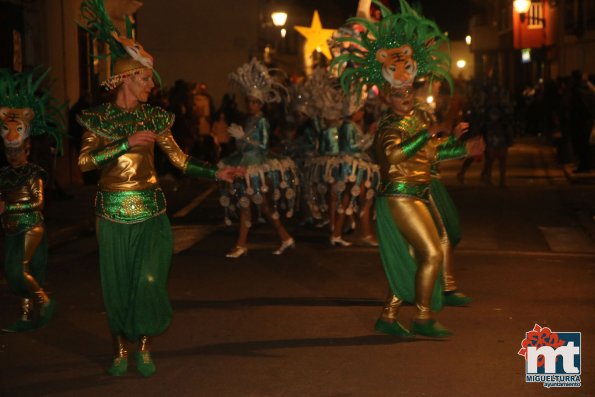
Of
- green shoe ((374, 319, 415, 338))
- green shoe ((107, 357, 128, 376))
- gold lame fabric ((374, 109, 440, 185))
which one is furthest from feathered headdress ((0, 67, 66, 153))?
green shoe ((374, 319, 415, 338))

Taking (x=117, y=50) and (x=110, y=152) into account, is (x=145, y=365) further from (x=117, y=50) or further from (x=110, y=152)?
(x=117, y=50)

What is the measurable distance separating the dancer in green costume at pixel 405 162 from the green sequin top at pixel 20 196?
2.64 m

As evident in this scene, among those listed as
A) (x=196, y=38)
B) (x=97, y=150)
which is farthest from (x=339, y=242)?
(x=196, y=38)

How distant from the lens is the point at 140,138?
666cm

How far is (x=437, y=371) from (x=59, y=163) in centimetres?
1455

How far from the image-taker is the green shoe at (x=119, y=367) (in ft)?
22.8

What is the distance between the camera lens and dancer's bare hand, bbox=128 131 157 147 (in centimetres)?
667

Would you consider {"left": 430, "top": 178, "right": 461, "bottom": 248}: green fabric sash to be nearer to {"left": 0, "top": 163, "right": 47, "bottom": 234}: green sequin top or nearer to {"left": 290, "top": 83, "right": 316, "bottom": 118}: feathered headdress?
{"left": 0, "top": 163, "right": 47, "bottom": 234}: green sequin top

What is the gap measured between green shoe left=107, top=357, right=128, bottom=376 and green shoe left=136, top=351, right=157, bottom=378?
89 mm

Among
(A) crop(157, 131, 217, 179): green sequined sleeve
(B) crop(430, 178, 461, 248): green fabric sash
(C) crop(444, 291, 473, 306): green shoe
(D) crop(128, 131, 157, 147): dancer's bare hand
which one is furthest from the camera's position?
(B) crop(430, 178, 461, 248): green fabric sash

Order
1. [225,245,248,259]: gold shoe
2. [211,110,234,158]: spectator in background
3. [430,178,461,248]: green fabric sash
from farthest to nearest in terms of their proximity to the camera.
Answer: [211,110,234,158]: spectator in background → [225,245,248,259]: gold shoe → [430,178,461,248]: green fabric sash

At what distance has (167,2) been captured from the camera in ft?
121

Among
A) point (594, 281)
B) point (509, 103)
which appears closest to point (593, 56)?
point (509, 103)

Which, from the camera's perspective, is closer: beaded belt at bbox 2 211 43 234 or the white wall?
beaded belt at bbox 2 211 43 234
